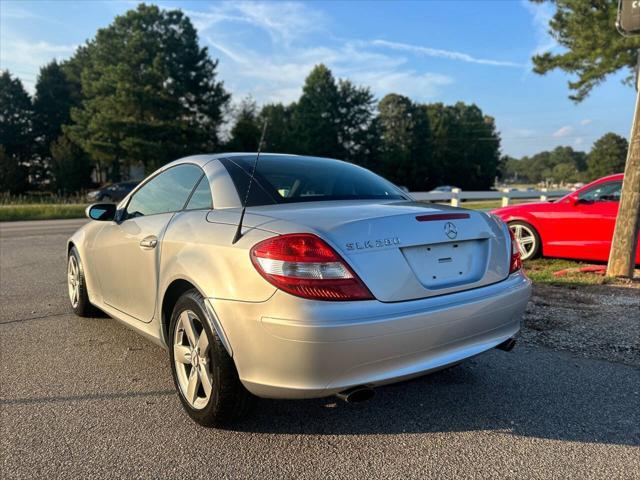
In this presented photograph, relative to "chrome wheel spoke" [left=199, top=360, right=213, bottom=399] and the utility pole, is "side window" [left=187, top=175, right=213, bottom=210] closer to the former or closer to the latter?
"chrome wheel spoke" [left=199, top=360, right=213, bottom=399]

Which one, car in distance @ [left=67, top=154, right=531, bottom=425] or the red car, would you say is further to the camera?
the red car

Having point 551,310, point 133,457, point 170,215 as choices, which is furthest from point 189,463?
point 551,310

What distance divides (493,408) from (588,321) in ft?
7.26

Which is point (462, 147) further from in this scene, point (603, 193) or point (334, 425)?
point (334, 425)

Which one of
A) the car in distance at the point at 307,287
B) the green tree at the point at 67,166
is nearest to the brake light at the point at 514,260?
the car in distance at the point at 307,287

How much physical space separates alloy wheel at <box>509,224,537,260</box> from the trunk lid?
5.22 metres

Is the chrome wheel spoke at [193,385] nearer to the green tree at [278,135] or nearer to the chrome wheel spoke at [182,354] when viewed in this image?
the chrome wheel spoke at [182,354]

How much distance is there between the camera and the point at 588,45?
59.7ft

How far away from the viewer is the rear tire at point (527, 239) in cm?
761

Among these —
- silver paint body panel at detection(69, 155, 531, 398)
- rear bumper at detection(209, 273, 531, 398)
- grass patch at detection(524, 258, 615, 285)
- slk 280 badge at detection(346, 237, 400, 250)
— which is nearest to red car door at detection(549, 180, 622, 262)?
grass patch at detection(524, 258, 615, 285)

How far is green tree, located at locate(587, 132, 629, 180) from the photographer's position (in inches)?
3258

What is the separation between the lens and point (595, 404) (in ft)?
9.53

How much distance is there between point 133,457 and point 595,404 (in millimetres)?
2579

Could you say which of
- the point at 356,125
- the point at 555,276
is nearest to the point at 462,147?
the point at 356,125
